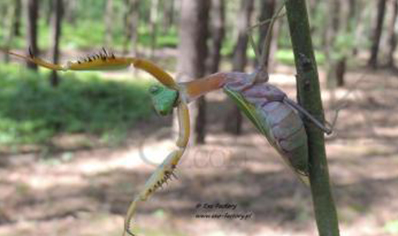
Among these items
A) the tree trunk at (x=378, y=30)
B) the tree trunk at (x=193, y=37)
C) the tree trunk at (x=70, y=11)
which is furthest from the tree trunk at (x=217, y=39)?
the tree trunk at (x=70, y=11)

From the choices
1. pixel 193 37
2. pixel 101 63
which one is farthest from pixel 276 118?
pixel 193 37

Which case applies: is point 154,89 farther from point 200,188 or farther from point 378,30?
point 378,30

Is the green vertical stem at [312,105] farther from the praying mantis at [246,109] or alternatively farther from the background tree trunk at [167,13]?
the background tree trunk at [167,13]

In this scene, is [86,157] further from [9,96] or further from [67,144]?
[9,96]

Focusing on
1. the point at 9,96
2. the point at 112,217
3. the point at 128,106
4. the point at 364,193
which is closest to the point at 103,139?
the point at 128,106

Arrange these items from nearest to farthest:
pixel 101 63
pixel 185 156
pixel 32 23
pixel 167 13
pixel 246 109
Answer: pixel 101 63
pixel 246 109
pixel 185 156
pixel 32 23
pixel 167 13
